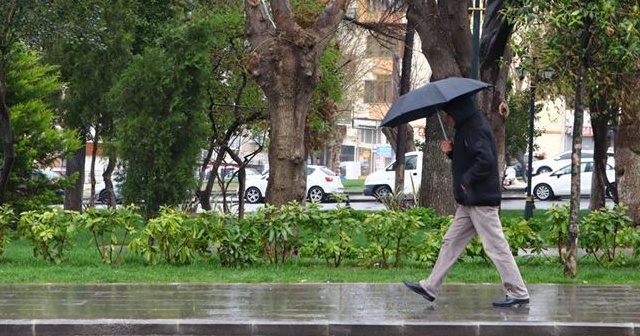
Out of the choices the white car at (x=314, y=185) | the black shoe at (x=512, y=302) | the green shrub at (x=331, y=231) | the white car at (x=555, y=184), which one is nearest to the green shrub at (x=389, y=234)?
the green shrub at (x=331, y=231)

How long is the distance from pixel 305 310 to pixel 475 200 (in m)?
1.72

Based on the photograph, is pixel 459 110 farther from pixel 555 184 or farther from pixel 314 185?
pixel 555 184

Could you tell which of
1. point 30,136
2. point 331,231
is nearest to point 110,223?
point 331,231

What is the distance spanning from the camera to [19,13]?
699 inches

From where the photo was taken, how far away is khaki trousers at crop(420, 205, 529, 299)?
9.83 meters

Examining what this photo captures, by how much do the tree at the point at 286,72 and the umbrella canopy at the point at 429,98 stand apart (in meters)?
4.32

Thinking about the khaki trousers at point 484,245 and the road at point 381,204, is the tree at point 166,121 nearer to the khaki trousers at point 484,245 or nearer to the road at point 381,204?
the khaki trousers at point 484,245

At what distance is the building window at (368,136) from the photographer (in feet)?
250

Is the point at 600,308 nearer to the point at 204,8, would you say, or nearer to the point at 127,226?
the point at 127,226

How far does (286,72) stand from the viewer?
1447 cm

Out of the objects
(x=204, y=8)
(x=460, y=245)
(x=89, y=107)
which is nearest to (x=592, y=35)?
(x=460, y=245)

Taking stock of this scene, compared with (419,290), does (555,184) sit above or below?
above

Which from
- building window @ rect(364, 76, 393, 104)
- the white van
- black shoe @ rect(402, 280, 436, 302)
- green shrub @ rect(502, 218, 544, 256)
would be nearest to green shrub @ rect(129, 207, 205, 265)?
green shrub @ rect(502, 218, 544, 256)

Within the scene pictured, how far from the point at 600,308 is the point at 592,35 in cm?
351
